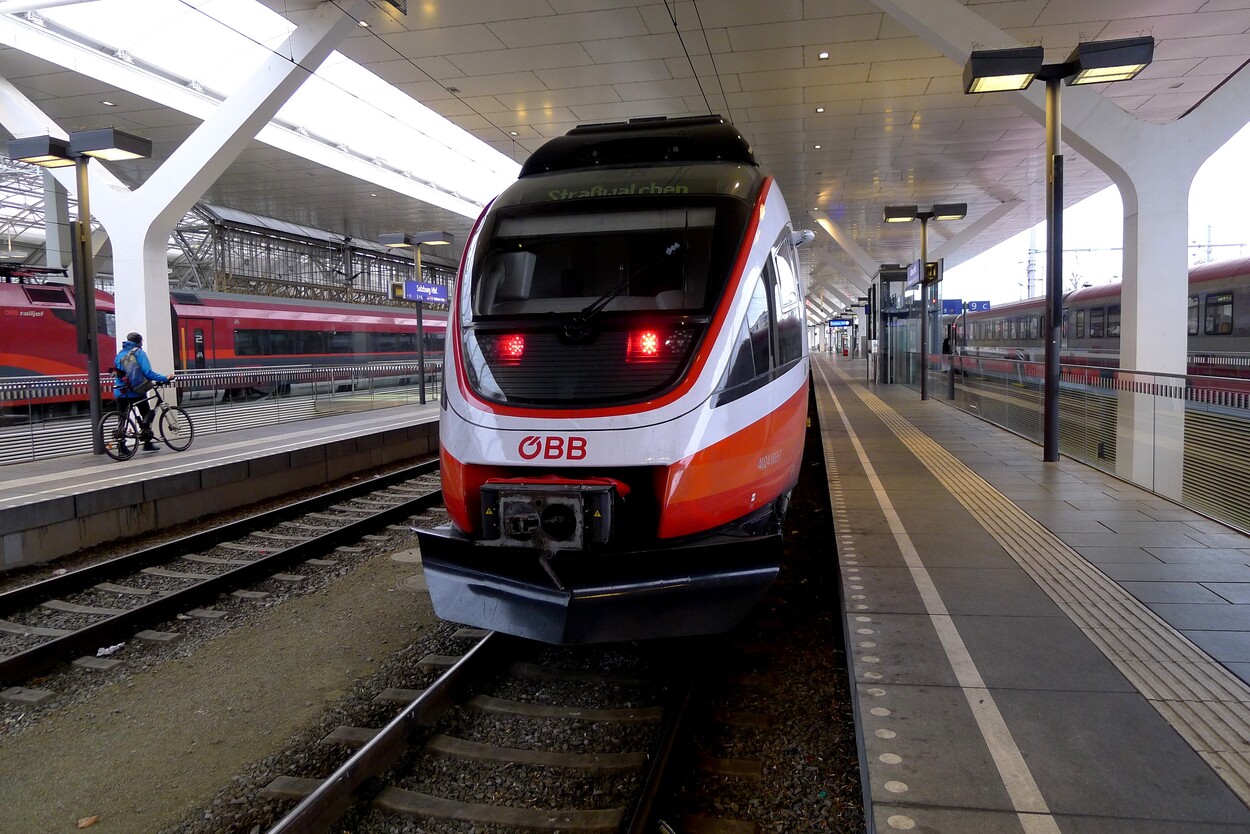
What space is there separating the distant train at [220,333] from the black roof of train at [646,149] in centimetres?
920

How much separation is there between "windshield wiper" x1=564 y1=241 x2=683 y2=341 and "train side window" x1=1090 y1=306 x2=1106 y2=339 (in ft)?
59.6

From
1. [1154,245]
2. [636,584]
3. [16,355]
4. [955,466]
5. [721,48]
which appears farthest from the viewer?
[16,355]

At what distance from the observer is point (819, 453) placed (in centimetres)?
1307

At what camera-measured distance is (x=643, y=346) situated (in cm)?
416

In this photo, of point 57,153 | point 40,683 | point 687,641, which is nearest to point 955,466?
point 687,641

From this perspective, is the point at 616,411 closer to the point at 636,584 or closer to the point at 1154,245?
the point at 636,584

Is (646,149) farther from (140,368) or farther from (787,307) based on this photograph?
(140,368)

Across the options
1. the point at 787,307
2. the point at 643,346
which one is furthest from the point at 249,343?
the point at 643,346

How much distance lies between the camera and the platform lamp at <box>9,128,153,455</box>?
10516 mm

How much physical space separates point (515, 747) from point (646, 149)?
378 centimetres

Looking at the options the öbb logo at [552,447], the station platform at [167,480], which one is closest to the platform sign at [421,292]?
the station platform at [167,480]

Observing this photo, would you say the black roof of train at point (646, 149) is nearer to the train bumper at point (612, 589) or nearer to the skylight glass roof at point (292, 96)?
the train bumper at point (612, 589)

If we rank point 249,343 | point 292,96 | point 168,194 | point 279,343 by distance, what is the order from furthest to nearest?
point 279,343, point 249,343, point 292,96, point 168,194

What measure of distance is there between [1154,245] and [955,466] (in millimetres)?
4202
